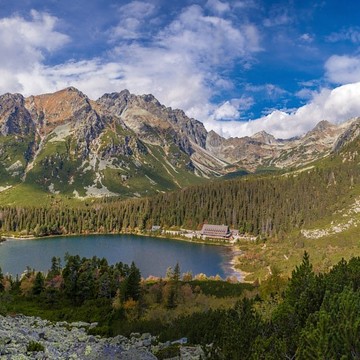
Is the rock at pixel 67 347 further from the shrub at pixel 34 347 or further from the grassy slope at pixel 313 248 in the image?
the grassy slope at pixel 313 248

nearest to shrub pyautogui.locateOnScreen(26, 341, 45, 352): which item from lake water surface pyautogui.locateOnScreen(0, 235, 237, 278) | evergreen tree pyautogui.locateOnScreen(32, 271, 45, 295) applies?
evergreen tree pyautogui.locateOnScreen(32, 271, 45, 295)

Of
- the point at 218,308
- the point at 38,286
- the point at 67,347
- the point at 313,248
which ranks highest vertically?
the point at 313,248

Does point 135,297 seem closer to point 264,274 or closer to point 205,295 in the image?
point 205,295

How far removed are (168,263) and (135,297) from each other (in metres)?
73.6

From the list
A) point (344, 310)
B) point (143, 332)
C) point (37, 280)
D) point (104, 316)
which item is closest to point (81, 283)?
point (37, 280)

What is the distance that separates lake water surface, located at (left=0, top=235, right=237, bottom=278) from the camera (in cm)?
14688

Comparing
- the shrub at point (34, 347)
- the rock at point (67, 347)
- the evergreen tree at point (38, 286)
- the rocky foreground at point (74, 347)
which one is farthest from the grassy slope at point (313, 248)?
the shrub at point (34, 347)

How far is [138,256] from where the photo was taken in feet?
554

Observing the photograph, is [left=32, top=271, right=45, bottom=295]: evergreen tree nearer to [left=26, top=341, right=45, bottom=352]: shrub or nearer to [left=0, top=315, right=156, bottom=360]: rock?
[left=0, top=315, right=156, bottom=360]: rock

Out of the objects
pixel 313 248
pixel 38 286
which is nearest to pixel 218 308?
pixel 38 286

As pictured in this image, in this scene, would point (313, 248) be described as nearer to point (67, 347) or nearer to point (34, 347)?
point (67, 347)

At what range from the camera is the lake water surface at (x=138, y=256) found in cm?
14688

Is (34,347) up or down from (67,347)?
up

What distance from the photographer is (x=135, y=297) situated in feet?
273
